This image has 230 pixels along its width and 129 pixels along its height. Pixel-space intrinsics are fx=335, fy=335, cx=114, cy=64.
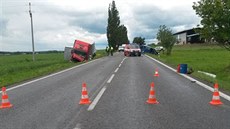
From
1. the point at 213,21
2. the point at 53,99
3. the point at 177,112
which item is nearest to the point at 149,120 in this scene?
the point at 177,112

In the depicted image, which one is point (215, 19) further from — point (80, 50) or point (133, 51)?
point (133, 51)

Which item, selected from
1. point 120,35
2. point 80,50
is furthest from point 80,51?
point 120,35

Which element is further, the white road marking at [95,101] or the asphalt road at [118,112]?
the white road marking at [95,101]

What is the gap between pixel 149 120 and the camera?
22.7 ft

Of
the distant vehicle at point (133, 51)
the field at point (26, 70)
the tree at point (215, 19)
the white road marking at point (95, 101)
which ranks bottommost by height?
the field at point (26, 70)

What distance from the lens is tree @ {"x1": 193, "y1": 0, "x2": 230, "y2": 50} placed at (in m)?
20.9

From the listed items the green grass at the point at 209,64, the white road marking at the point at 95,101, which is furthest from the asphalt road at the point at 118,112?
the green grass at the point at 209,64

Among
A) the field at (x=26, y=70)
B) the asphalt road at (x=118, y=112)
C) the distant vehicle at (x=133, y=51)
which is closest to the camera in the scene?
the asphalt road at (x=118, y=112)

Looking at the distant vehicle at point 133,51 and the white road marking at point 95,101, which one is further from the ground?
the distant vehicle at point 133,51

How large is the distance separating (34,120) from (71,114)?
910 millimetres

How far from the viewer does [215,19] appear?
21.2 meters

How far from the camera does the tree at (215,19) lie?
20906mm

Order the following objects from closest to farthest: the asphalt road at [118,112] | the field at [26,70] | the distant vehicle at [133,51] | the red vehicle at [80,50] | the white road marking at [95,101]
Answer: the asphalt road at [118,112] < the white road marking at [95,101] < the field at [26,70] < the red vehicle at [80,50] < the distant vehicle at [133,51]

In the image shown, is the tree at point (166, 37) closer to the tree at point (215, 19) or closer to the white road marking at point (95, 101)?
the tree at point (215, 19)
